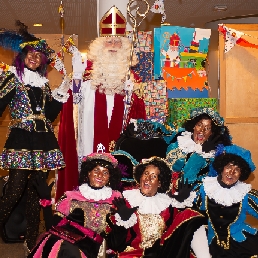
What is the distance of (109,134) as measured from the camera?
3547 millimetres

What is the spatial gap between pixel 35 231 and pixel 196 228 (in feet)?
3.94

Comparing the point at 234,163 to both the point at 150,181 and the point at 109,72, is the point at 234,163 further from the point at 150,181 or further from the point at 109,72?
the point at 109,72

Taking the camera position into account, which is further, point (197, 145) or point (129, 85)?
point (129, 85)

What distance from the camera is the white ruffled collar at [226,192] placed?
2715mm

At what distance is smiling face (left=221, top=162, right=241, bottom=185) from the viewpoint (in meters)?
2.76

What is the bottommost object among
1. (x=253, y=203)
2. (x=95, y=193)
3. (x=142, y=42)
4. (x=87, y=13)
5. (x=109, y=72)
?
(x=253, y=203)

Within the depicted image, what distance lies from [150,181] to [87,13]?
16.5 feet

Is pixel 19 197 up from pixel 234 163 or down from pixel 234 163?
down

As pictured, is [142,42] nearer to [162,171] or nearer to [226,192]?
[162,171]

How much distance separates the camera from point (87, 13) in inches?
277

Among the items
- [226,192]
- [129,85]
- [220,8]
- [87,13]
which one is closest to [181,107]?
[129,85]

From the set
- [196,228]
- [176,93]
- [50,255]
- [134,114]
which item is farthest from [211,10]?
[50,255]

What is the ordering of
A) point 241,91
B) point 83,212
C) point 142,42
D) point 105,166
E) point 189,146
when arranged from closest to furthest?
point 83,212
point 105,166
point 189,146
point 142,42
point 241,91

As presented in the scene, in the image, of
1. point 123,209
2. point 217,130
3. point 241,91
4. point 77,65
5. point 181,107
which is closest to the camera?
point 123,209
